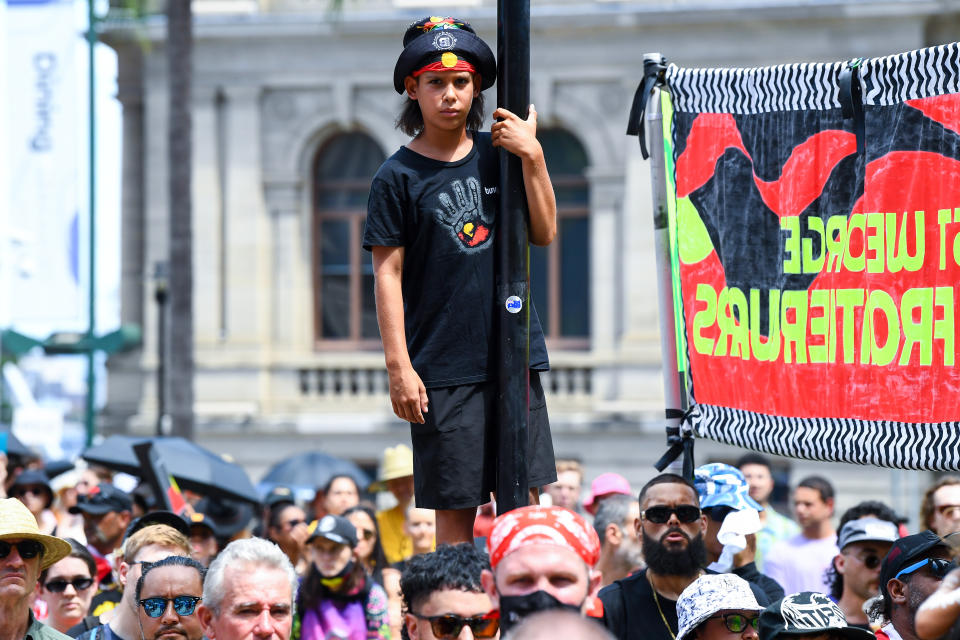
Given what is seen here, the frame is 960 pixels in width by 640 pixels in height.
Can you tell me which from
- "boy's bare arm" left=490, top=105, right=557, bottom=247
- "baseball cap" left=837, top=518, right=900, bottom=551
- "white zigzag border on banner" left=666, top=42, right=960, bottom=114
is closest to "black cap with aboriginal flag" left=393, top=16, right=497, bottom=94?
"boy's bare arm" left=490, top=105, right=557, bottom=247

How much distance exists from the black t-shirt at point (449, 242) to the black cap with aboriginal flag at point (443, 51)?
310 millimetres

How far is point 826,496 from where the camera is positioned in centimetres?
1032

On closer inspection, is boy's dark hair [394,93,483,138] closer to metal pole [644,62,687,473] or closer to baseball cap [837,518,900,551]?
metal pole [644,62,687,473]

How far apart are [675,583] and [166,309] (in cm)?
1736

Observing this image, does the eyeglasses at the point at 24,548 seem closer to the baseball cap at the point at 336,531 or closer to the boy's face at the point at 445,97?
the boy's face at the point at 445,97

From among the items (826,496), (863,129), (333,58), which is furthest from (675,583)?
(333,58)

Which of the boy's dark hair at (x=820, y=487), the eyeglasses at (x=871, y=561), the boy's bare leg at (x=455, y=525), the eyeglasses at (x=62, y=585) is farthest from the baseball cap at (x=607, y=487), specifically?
the boy's bare leg at (x=455, y=525)

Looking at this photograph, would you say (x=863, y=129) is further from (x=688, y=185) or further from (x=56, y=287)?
(x=56, y=287)

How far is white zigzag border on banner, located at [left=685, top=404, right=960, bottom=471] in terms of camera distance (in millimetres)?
5895

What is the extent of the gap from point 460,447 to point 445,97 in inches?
45.1

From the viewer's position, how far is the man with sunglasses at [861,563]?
7.66m

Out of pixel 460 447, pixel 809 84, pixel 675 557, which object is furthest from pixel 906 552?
pixel 460 447

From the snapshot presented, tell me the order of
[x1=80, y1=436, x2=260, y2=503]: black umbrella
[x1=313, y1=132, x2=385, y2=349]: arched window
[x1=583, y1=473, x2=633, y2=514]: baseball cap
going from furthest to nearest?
[x1=313, y1=132, x2=385, y2=349]: arched window < [x1=80, y1=436, x2=260, y2=503]: black umbrella < [x1=583, y1=473, x2=633, y2=514]: baseball cap

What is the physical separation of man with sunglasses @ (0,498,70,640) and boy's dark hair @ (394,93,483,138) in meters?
2.09
